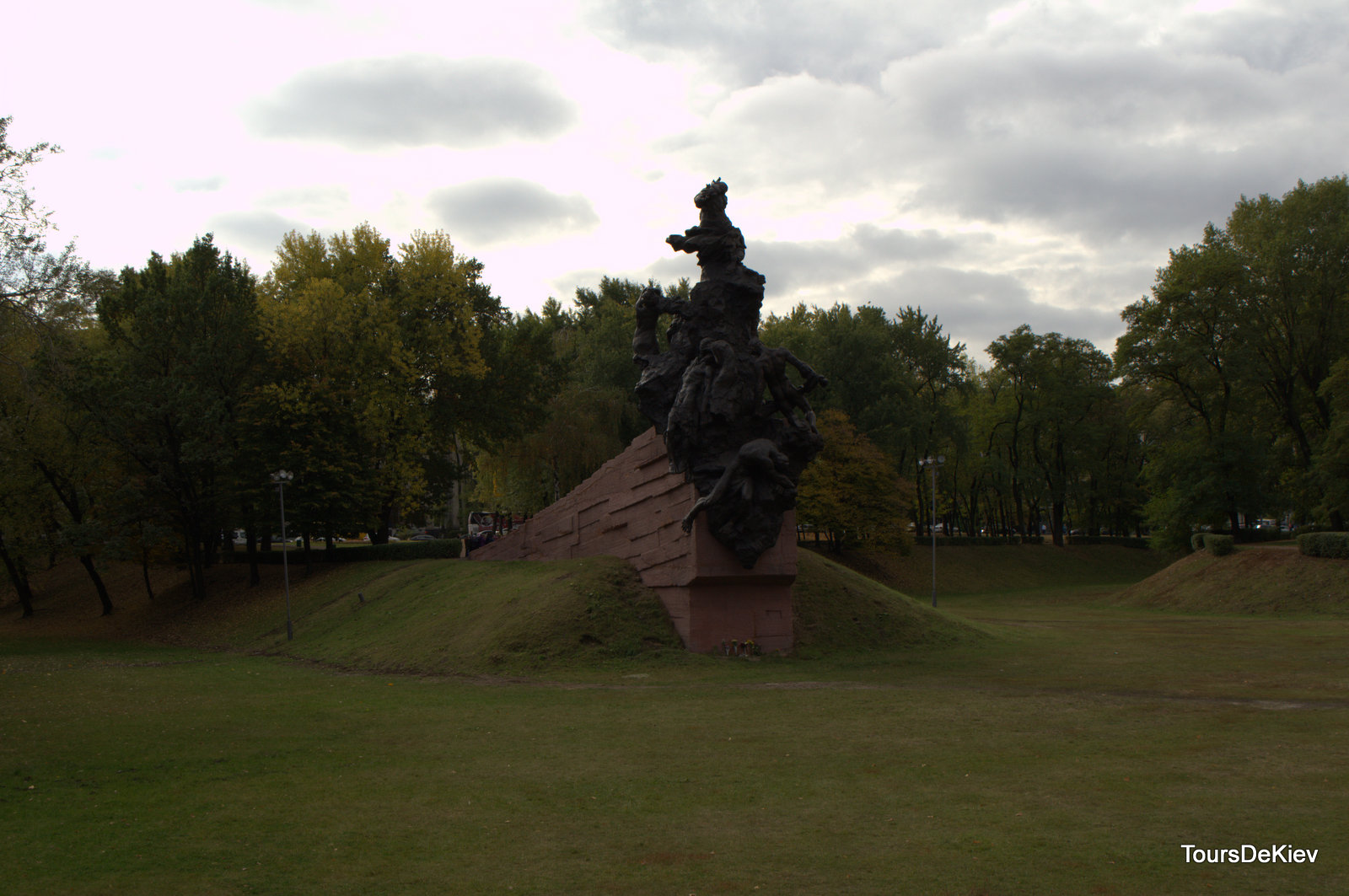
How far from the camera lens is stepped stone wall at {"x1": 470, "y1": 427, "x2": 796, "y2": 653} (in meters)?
20.6

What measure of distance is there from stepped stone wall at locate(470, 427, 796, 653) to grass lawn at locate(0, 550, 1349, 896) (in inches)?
46.6

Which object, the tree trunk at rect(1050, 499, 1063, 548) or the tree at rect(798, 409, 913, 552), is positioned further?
the tree trunk at rect(1050, 499, 1063, 548)

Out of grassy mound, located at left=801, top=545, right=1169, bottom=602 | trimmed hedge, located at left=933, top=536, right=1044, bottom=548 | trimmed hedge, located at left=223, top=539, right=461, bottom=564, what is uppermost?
trimmed hedge, located at left=223, top=539, right=461, bottom=564

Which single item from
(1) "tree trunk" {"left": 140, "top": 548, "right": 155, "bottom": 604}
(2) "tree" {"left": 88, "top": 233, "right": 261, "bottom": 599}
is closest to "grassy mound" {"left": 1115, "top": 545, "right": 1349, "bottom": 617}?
(2) "tree" {"left": 88, "top": 233, "right": 261, "bottom": 599}

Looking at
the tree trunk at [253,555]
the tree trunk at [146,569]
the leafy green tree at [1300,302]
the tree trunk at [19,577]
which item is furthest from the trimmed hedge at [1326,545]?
the tree trunk at [19,577]

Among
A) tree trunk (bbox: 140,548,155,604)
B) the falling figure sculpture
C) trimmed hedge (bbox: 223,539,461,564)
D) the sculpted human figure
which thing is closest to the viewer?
the falling figure sculpture

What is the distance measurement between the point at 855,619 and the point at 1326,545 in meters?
21.3

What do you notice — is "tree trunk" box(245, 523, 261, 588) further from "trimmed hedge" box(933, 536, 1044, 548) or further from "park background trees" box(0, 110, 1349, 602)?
"trimmed hedge" box(933, 536, 1044, 548)

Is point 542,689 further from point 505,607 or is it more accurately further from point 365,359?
point 365,359

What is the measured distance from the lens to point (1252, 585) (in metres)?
34.9

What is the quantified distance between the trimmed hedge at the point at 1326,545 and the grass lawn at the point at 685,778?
17.5m

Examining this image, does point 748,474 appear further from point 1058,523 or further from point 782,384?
point 1058,523

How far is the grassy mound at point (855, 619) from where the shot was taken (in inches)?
880

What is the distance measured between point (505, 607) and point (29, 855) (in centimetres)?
1494
